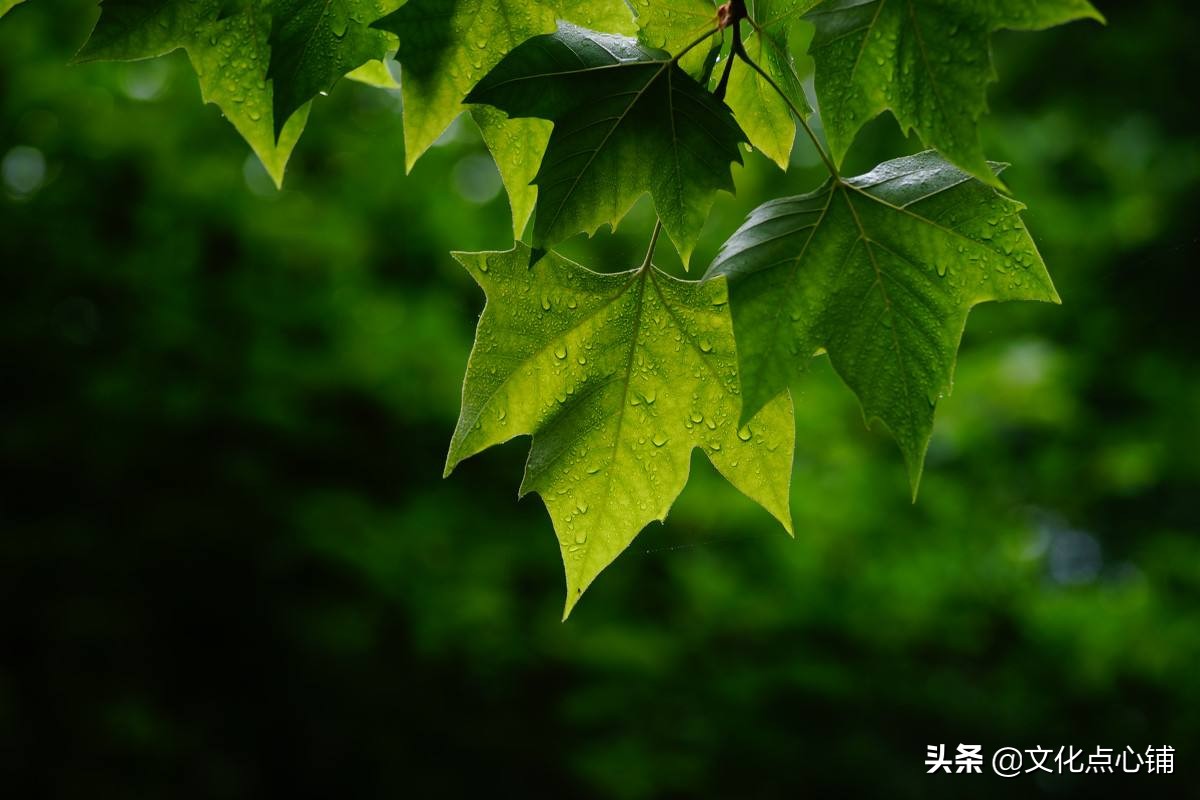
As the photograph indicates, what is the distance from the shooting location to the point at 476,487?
4.89 metres

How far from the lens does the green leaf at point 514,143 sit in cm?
91

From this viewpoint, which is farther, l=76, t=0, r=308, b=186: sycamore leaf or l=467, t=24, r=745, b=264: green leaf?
l=76, t=0, r=308, b=186: sycamore leaf

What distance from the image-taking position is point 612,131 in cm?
82

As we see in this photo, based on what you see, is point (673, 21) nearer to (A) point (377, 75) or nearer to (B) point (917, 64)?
(B) point (917, 64)

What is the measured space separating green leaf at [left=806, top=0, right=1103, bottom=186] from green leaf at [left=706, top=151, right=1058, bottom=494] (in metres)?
0.09

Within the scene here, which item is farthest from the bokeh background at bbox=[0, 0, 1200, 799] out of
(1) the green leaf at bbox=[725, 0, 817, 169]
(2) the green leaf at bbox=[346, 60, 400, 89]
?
(1) the green leaf at bbox=[725, 0, 817, 169]

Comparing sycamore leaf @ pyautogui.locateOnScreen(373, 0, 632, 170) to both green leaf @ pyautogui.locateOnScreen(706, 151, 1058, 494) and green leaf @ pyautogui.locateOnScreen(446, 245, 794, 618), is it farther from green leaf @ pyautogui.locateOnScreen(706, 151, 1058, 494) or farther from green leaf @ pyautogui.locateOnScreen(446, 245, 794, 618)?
green leaf @ pyautogui.locateOnScreen(706, 151, 1058, 494)

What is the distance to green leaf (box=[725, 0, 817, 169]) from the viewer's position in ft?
2.77

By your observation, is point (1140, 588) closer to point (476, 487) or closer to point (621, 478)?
point (476, 487)

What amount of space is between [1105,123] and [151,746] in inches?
226

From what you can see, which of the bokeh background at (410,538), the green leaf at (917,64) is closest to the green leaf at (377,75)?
the green leaf at (917,64)

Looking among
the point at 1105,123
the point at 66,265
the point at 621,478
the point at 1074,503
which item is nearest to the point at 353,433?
the point at 66,265

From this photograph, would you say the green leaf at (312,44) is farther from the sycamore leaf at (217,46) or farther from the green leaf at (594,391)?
the green leaf at (594,391)

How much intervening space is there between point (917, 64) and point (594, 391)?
40 centimetres
